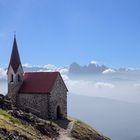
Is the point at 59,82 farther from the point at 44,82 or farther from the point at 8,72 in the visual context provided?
the point at 8,72

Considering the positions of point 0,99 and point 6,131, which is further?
point 0,99

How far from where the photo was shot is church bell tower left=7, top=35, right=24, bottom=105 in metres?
86.6

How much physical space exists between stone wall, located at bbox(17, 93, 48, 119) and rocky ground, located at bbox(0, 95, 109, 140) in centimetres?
401

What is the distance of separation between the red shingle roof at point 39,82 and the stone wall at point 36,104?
105cm

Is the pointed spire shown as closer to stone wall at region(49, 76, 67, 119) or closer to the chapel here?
the chapel

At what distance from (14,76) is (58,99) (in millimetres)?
11150

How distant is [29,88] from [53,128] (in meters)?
17.7

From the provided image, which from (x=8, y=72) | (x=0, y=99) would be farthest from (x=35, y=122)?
(x=8, y=72)

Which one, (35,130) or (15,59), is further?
(15,59)

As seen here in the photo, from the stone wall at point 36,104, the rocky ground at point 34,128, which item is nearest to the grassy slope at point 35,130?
the rocky ground at point 34,128

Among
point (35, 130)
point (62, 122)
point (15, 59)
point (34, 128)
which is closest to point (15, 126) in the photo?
point (35, 130)

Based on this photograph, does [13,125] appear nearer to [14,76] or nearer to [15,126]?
[15,126]

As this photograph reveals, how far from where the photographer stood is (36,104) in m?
82.6

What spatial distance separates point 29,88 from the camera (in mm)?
84938
